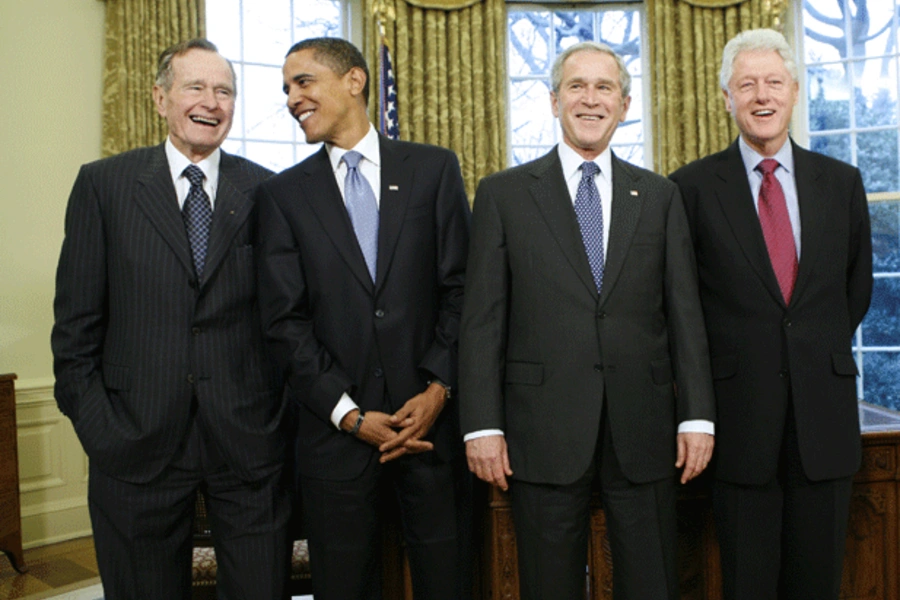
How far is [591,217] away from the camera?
6.72 ft

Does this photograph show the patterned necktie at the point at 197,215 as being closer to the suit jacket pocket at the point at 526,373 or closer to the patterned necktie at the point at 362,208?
the patterned necktie at the point at 362,208

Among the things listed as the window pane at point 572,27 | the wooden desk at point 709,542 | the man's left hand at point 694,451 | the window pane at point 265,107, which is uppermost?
the window pane at point 572,27

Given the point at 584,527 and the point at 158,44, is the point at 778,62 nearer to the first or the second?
the point at 584,527

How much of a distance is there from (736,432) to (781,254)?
0.47 meters

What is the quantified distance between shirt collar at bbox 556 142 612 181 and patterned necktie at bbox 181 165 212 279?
0.92m

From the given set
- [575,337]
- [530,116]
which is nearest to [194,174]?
[575,337]

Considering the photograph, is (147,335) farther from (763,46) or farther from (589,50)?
(763,46)

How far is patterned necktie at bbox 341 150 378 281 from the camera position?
2.09m

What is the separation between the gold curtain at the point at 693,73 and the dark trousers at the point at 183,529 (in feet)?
16.5

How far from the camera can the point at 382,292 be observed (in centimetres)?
203

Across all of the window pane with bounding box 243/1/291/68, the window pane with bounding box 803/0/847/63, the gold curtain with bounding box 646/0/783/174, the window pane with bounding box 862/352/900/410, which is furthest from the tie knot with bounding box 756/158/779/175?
the window pane with bounding box 803/0/847/63

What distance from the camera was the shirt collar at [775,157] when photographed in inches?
85.8

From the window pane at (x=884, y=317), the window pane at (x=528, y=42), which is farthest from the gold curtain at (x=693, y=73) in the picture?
the window pane at (x=884, y=317)

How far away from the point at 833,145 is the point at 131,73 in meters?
5.24
